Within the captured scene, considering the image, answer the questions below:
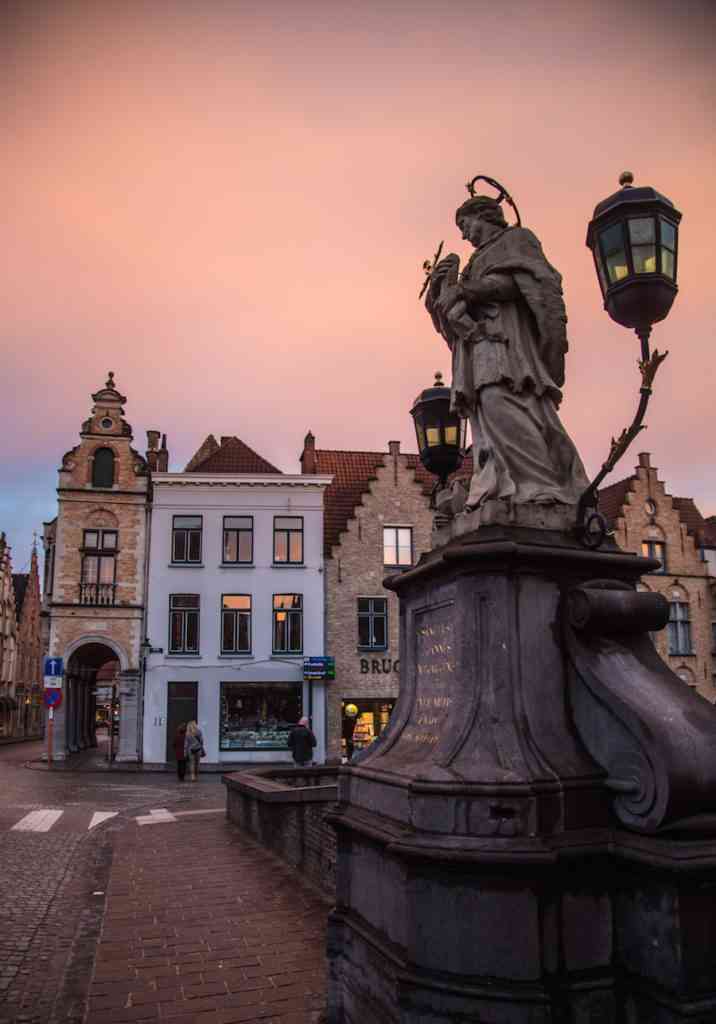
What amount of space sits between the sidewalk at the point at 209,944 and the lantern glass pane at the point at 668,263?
15.0 feet

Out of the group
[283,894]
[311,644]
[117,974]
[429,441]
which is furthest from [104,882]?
[311,644]

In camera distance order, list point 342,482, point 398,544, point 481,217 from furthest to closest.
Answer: point 342,482 < point 398,544 < point 481,217

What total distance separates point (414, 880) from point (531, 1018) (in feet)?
2.31

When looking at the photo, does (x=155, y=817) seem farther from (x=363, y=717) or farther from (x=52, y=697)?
(x=363, y=717)

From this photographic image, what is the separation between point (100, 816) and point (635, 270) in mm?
13128

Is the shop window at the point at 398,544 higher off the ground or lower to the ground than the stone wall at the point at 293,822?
higher

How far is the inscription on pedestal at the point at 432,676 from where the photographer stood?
452 centimetres

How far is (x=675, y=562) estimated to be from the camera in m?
34.0

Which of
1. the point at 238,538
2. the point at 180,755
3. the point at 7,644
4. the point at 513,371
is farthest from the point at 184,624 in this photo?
the point at 7,644

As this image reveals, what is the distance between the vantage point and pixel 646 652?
14.4ft

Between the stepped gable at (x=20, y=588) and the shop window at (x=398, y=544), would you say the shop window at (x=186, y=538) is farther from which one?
the stepped gable at (x=20, y=588)

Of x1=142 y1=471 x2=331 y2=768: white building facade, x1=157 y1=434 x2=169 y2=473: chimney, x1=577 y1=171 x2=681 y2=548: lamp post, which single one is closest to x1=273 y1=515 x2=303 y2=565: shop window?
x1=142 y1=471 x2=331 y2=768: white building facade

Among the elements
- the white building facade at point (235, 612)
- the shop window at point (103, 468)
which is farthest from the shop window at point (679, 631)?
the shop window at point (103, 468)

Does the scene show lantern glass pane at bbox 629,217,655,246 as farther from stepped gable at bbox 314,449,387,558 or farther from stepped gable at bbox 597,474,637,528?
stepped gable at bbox 597,474,637,528
